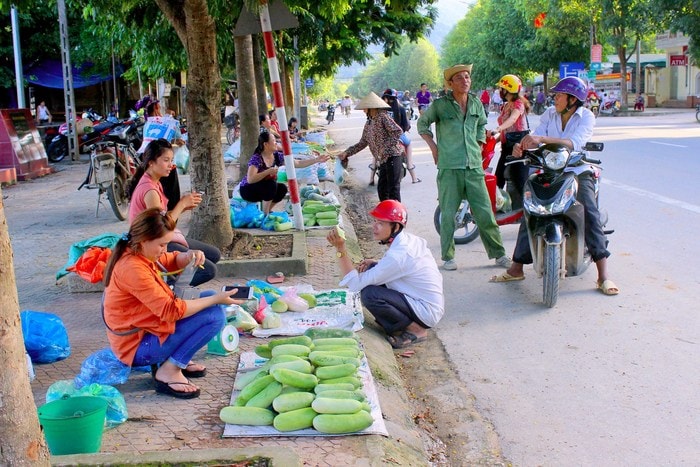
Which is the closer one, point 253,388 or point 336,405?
point 336,405

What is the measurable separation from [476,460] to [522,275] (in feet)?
11.1

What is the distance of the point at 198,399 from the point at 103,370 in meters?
0.61

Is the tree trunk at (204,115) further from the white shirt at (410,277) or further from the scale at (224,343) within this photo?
the scale at (224,343)

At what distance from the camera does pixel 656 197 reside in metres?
10.7

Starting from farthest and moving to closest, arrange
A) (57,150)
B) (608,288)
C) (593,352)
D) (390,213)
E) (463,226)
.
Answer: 1. (57,150)
2. (463,226)
3. (608,288)
4. (390,213)
5. (593,352)

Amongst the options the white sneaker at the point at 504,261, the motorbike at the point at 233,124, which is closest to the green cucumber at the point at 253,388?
the white sneaker at the point at 504,261

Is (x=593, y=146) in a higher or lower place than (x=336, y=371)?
higher

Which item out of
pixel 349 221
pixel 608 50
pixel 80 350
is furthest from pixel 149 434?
pixel 608 50

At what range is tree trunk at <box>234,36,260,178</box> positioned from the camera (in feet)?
42.2

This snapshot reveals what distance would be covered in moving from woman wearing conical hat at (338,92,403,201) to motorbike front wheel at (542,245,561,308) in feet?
11.7

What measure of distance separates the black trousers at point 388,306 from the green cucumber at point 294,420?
5.59 feet

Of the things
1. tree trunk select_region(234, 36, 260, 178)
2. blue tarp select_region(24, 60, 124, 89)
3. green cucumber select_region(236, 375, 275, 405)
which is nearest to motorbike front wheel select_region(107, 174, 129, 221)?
tree trunk select_region(234, 36, 260, 178)

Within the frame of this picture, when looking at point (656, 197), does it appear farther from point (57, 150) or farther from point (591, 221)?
point (57, 150)

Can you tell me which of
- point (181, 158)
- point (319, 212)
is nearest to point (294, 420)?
point (319, 212)
